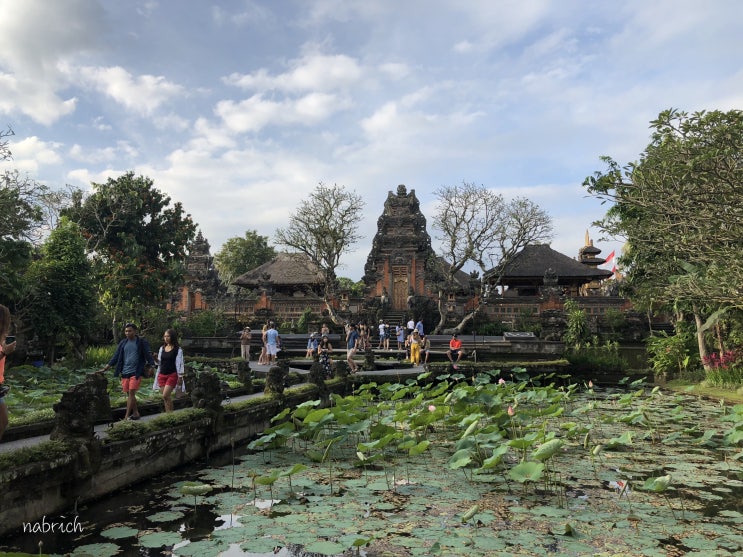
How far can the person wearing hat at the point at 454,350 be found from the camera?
1692 centimetres

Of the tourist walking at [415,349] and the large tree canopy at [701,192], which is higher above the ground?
the large tree canopy at [701,192]

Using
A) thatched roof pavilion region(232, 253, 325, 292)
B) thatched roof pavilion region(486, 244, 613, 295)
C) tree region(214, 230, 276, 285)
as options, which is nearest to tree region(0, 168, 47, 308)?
thatched roof pavilion region(232, 253, 325, 292)

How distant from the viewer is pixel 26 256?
545 inches

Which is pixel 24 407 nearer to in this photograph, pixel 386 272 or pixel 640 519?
pixel 640 519

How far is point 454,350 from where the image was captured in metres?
18.0

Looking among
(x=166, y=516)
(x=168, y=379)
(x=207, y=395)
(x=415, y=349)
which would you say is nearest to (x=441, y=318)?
(x=415, y=349)

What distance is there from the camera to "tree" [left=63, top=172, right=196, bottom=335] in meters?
20.8

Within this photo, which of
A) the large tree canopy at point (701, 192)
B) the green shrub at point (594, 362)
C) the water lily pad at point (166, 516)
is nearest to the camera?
the water lily pad at point (166, 516)

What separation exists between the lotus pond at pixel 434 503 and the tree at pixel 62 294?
10.7 meters

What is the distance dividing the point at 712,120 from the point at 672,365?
996 centimetres

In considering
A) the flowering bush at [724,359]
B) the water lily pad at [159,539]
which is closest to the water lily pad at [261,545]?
the water lily pad at [159,539]

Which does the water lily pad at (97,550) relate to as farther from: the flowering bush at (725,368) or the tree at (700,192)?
the flowering bush at (725,368)

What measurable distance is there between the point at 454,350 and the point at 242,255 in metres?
31.8

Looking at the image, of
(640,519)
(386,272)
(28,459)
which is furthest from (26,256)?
(386,272)
